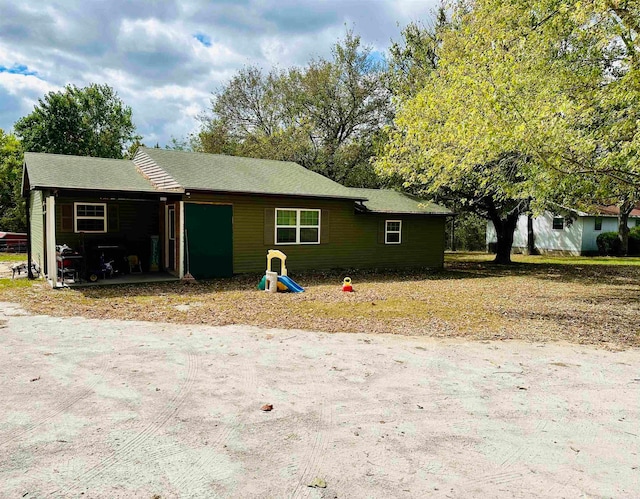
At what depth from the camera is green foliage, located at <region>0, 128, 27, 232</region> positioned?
2822 cm

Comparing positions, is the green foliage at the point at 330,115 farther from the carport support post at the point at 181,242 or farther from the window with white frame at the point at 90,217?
the carport support post at the point at 181,242

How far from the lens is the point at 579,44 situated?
9453mm

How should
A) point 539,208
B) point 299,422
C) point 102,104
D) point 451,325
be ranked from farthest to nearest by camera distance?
point 102,104 → point 539,208 → point 451,325 → point 299,422

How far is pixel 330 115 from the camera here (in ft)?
82.5

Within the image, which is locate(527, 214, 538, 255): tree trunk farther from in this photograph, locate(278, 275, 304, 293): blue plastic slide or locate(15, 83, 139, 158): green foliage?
locate(15, 83, 139, 158): green foliage

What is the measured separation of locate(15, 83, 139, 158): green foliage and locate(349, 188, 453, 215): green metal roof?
2569cm

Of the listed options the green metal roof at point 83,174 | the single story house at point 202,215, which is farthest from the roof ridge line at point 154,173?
the green metal roof at point 83,174

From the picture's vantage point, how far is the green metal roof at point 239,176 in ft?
42.3

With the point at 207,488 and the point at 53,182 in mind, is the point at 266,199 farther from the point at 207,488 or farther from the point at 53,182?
the point at 207,488

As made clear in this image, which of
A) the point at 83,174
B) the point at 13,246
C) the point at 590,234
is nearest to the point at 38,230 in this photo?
the point at 83,174

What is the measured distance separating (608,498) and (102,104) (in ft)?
139

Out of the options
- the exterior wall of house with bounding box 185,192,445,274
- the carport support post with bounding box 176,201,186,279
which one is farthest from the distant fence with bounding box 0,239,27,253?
the exterior wall of house with bounding box 185,192,445,274

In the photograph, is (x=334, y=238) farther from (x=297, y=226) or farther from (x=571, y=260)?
(x=571, y=260)

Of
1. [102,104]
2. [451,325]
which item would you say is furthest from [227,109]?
[451,325]
